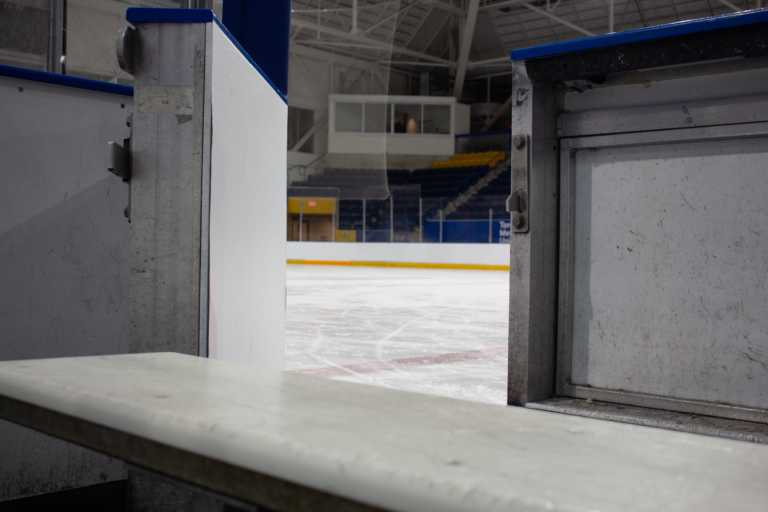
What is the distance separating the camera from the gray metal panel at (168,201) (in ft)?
4.83

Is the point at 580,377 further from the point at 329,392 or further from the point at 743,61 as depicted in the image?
the point at 329,392

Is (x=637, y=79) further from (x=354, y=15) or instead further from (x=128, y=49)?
(x=354, y=15)

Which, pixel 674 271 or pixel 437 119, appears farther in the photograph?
pixel 437 119

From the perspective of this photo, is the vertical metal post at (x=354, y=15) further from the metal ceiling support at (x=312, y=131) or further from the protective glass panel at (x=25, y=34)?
the protective glass panel at (x=25, y=34)

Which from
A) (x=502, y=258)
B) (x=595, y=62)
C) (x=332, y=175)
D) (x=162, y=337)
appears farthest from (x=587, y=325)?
(x=332, y=175)

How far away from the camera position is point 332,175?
66.0 feet

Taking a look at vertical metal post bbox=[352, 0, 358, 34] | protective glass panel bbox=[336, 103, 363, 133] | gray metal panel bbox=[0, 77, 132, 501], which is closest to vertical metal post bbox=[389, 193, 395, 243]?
vertical metal post bbox=[352, 0, 358, 34]

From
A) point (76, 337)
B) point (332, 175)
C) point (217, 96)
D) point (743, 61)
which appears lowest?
point (76, 337)

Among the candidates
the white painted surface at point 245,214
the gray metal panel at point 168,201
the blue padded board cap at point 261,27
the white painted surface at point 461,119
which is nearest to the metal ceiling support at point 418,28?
the white painted surface at point 461,119

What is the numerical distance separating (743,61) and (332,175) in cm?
1872

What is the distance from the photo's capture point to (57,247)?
1.82 metres

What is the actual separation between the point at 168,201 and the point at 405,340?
300 centimetres

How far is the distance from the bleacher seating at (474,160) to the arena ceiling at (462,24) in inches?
97.5

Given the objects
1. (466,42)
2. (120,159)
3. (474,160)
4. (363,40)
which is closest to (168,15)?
(120,159)
